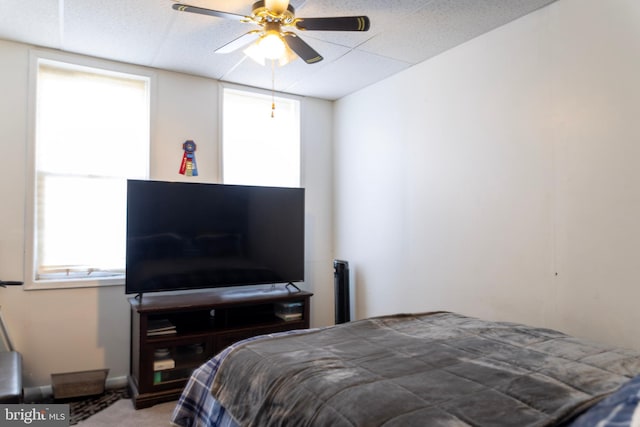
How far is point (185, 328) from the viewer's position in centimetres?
321

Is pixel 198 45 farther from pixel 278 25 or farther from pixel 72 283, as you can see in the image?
pixel 72 283

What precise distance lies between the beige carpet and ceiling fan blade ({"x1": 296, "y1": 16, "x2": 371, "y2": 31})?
2.57 meters

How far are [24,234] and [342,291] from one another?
2.67 metres

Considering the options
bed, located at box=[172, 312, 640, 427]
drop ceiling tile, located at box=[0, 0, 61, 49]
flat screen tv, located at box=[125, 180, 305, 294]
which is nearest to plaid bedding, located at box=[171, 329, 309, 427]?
bed, located at box=[172, 312, 640, 427]

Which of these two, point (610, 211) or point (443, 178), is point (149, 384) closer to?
point (443, 178)

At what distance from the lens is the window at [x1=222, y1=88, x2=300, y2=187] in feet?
13.1

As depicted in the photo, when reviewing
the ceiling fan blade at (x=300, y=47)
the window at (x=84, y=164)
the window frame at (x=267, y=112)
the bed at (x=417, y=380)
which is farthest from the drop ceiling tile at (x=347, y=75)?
the bed at (x=417, y=380)

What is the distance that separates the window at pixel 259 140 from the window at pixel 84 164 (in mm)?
770

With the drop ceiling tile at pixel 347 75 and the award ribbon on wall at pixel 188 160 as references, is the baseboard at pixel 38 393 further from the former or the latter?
the drop ceiling tile at pixel 347 75

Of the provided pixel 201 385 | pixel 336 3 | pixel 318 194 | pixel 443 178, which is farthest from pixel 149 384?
pixel 336 3

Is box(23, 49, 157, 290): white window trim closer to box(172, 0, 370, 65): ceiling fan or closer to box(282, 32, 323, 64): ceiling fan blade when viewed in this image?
box(172, 0, 370, 65): ceiling fan

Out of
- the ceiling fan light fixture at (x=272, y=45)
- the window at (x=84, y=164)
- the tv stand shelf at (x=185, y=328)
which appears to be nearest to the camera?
the ceiling fan light fixture at (x=272, y=45)

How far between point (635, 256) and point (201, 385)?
2263mm

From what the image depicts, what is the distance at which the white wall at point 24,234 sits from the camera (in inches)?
120
